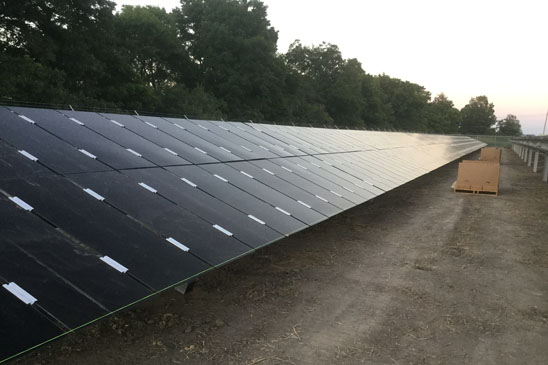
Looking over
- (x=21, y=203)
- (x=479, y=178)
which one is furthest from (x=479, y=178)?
(x=21, y=203)

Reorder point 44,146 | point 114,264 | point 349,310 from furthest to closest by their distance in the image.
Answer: point 349,310 → point 44,146 → point 114,264

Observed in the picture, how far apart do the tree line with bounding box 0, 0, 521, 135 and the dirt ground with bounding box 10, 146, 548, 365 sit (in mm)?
26005

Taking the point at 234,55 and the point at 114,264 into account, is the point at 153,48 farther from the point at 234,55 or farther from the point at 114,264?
the point at 114,264

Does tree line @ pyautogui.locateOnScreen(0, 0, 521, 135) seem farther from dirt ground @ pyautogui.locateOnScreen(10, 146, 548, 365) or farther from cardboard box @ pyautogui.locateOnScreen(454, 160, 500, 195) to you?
cardboard box @ pyautogui.locateOnScreen(454, 160, 500, 195)

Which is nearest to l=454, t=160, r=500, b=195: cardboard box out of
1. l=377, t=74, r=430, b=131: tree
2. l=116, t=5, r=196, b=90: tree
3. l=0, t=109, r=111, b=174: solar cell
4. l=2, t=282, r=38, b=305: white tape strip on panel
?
l=0, t=109, r=111, b=174: solar cell

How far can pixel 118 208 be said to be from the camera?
8.20 m

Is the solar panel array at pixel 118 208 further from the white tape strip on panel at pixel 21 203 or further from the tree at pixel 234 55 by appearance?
the tree at pixel 234 55

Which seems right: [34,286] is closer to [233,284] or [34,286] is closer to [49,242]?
[49,242]

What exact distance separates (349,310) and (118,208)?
610 cm

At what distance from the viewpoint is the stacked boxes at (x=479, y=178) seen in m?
32.1

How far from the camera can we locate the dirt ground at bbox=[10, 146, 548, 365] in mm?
8203

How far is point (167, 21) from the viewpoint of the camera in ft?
244

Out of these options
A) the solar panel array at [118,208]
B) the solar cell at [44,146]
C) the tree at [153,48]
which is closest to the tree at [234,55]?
the tree at [153,48]

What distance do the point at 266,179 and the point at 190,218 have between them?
5526 millimetres
